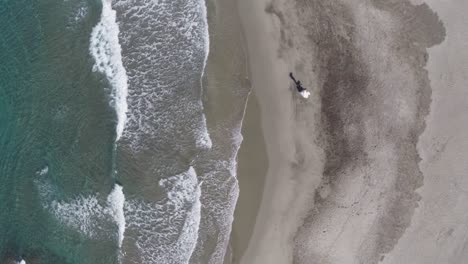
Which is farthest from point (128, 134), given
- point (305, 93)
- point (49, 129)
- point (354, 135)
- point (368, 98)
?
point (368, 98)

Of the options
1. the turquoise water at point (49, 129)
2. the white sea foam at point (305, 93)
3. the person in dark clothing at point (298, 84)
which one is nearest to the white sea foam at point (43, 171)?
the turquoise water at point (49, 129)

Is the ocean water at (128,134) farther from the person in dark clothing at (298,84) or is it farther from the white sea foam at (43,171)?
the person in dark clothing at (298,84)

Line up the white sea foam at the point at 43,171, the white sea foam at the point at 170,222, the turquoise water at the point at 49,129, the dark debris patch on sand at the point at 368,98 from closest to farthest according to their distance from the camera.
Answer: the white sea foam at the point at 170,222, the dark debris patch on sand at the point at 368,98, the turquoise water at the point at 49,129, the white sea foam at the point at 43,171

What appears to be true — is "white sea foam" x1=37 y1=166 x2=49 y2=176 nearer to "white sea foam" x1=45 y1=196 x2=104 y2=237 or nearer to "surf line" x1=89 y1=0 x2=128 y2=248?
"white sea foam" x1=45 y1=196 x2=104 y2=237

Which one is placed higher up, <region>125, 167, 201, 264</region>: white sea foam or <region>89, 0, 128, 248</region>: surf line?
<region>89, 0, 128, 248</region>: surf line

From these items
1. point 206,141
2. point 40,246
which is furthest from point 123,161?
point 40,246

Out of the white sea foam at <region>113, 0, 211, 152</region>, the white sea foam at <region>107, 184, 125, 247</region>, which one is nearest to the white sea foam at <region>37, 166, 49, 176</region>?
the white sea foam at <region>107, 184, 125, 247</region>

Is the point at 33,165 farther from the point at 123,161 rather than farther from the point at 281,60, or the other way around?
the point at 281,60
